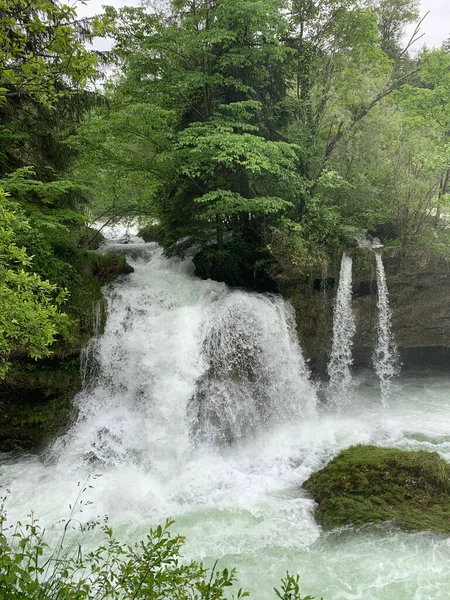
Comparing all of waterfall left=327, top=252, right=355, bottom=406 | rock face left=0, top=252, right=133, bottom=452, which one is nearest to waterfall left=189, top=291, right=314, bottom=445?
waterfall left=327, top=252, right=355, bottom=406

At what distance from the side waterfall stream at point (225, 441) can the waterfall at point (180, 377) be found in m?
0.03

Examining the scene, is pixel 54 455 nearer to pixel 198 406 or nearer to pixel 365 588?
pixel 198 406

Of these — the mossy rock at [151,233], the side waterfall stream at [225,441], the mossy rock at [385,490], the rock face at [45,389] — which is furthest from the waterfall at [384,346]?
the mossy rock at [151,233]

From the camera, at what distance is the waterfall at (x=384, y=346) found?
1088 cm

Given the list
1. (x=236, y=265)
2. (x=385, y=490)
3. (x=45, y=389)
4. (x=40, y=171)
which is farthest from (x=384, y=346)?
(x=40, y=171)

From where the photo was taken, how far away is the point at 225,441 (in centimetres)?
834

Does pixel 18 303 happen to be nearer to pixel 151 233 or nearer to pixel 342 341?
pixel 342 341

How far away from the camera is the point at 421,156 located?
1118 centimetres

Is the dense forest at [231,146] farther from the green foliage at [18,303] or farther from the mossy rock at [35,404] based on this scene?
the green foliage at [18,303]

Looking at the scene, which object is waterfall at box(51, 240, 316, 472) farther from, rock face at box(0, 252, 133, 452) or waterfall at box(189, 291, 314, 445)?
rock face at box(0, 252, 133, 452)

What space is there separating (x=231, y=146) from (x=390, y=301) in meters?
6.56

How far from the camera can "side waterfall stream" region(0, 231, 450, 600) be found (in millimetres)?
5410

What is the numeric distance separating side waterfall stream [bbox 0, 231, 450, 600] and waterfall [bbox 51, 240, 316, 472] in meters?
0.03

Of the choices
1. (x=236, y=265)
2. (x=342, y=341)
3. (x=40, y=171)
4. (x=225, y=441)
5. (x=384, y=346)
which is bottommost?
(x=225, y=441)
